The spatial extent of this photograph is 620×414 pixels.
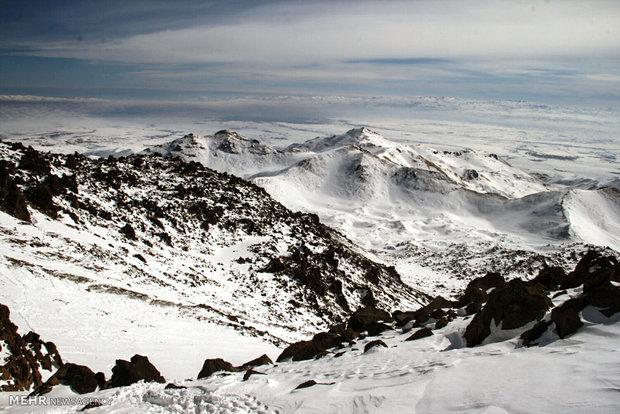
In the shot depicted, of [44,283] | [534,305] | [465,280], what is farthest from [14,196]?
[465,280]

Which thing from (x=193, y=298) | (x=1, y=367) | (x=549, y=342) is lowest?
(x=193, y=298)

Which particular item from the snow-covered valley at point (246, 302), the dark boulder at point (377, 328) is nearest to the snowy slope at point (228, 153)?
the snow-covered valley at point (246, 302)

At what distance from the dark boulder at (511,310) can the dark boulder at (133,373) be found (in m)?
9.80

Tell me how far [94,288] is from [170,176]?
88.6 feet

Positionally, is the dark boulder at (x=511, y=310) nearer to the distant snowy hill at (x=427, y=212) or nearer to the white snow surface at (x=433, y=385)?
the white snow surface at (x=433, y=385)

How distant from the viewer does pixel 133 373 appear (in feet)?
35.9

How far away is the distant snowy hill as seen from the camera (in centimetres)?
7038

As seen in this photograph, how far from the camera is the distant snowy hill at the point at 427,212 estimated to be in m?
70.4

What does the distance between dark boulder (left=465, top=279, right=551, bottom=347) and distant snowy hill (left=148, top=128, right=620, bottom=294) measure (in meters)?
43.7

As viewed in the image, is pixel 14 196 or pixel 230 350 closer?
pixel 230 350

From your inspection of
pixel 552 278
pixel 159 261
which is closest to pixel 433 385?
pixel 552 278

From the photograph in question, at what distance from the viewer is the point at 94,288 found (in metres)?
18.8

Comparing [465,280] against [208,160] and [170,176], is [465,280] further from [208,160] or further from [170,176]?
[208,160]

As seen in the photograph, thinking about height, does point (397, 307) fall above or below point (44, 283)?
below
